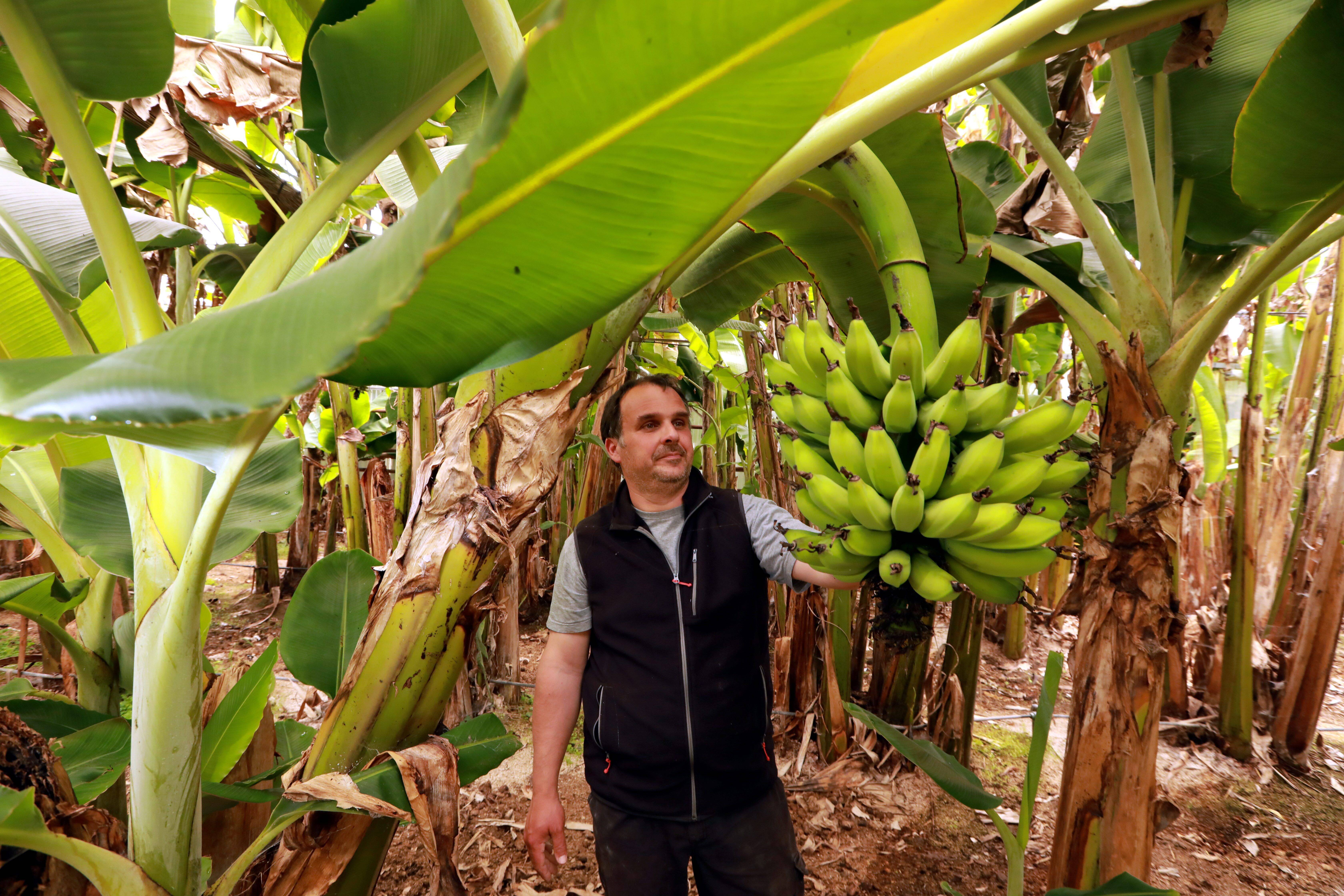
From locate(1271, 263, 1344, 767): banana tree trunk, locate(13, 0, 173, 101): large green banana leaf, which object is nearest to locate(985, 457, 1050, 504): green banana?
locate(13, 0, 173, 101): large green banana leaf

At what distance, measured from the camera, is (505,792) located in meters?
2.26

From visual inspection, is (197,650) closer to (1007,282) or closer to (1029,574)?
(1029,574)

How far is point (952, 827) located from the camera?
2.07m

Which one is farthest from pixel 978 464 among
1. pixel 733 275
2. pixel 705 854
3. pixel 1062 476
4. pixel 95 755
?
pixel 95 755

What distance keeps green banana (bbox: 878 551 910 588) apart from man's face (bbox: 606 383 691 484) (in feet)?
2.11

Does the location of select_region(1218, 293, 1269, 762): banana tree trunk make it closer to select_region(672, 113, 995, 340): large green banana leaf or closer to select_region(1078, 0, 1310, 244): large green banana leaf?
select_region(1078, 0, 1310, 244): large green banana leaf

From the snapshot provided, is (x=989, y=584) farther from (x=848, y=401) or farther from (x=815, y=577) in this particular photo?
(x=815, y=577)

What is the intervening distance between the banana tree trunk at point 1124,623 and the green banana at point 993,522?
0.41m

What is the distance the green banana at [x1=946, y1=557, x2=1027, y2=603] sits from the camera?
33.1 inches

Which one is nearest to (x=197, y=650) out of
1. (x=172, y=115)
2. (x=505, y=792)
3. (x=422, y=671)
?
(x=422, y=671)

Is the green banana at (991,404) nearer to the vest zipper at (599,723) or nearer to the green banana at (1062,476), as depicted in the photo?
the green banana at (1062,476)

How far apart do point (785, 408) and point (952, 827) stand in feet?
6.08

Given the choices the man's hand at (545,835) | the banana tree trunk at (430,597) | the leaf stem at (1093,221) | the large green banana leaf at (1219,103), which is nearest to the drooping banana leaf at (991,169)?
the large green banana leaf at (1219,103)

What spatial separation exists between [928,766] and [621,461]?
836mm
